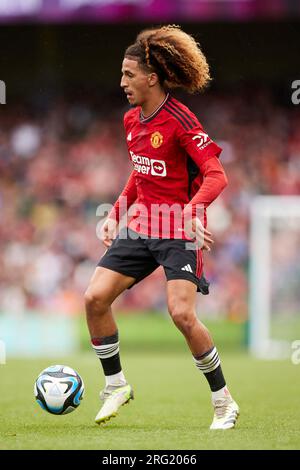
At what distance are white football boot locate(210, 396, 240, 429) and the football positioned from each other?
903 millimetres

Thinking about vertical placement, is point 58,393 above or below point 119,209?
below

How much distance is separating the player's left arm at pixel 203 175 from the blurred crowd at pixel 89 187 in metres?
8.54

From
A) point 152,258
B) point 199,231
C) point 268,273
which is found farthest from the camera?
point 268,273

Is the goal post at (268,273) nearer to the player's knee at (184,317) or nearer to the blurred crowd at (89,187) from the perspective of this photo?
the blurred crowd at (89,187)

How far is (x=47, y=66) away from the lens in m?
18.2

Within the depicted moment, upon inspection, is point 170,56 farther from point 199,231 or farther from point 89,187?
point 89,187

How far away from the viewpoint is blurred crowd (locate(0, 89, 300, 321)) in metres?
15.4

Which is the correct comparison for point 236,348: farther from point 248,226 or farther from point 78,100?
point 78,100

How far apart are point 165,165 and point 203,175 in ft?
0.95

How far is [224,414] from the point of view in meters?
5.71

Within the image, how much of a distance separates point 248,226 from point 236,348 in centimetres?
250

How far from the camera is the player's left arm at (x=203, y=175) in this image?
5527 millimetres

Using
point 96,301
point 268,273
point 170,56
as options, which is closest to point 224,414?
point 96,301
